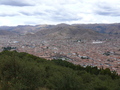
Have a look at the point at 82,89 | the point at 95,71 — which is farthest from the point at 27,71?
the point at 95,71

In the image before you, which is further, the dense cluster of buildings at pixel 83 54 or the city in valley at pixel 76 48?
the city in valley at pixel 76 48

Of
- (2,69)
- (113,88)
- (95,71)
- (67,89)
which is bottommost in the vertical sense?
(95,71)

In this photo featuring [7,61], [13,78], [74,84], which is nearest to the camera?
[74,84]

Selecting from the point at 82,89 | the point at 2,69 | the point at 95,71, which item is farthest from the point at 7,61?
the point at 95,71

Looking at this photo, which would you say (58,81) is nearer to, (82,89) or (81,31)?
(82,89)

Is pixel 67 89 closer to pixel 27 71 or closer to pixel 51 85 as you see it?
pixel 51 85

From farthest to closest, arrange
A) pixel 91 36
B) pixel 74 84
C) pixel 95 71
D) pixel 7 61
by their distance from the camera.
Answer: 1. pixel 91 36
2. pixel 95 71
3. pixel 7 61
4. pixel 74 84

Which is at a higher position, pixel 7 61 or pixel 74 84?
pixel 7 61

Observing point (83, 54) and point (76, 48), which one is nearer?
point (83, 54)

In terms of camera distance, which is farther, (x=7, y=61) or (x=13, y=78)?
(x=7, y=61)

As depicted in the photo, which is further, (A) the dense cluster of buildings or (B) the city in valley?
(B) the city in valley
